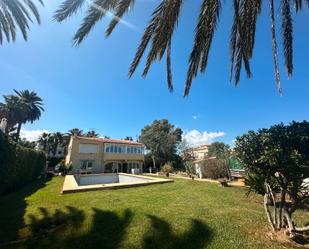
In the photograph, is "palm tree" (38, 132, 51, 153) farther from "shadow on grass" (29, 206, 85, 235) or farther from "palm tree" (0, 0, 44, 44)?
"shadow on grass" (29, 206, 85, 235)

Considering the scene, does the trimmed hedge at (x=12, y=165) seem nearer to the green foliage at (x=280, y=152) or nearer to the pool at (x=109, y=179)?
the pool at (x=109, y=179)

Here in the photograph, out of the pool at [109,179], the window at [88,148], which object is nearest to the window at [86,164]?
the window at [88,148]

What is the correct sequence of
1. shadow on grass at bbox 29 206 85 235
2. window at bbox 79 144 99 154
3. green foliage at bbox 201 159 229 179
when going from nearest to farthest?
1. shadow on grass at bbox 29 206 85 235
2. green foliage at bbox 201 159 229 179
3. window at bbox 79 144 99 154

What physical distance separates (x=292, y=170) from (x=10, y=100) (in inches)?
1798

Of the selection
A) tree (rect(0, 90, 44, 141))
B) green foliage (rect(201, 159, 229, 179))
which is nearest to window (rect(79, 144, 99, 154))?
tree (rect(0, 90, 44, 141))

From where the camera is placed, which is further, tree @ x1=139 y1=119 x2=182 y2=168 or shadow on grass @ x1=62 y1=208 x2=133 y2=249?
tree @ x1=139 y1=119 x2=182 y2=168

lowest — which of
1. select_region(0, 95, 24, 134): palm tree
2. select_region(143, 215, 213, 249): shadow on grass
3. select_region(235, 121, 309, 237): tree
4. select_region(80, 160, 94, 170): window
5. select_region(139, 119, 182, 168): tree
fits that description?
select_region(143, 215, 213, 249): shadow on grass

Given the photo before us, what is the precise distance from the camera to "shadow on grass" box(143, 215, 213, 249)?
4.78 meters

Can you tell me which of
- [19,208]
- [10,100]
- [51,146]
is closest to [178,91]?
[19,208]

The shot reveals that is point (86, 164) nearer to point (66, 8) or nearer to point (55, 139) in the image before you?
point (66, 8)

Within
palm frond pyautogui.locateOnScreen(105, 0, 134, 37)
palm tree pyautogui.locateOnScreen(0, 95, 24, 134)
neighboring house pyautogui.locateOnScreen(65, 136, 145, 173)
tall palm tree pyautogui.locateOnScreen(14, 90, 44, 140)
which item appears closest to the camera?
palm frond pyautogui.locateOnScreen(105, 0, 134, 37)

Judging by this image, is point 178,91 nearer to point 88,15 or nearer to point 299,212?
point 88,15

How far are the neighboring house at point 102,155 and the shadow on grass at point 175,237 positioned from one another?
1026 inches

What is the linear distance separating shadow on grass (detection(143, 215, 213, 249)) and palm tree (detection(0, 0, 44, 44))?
36.7 ft
